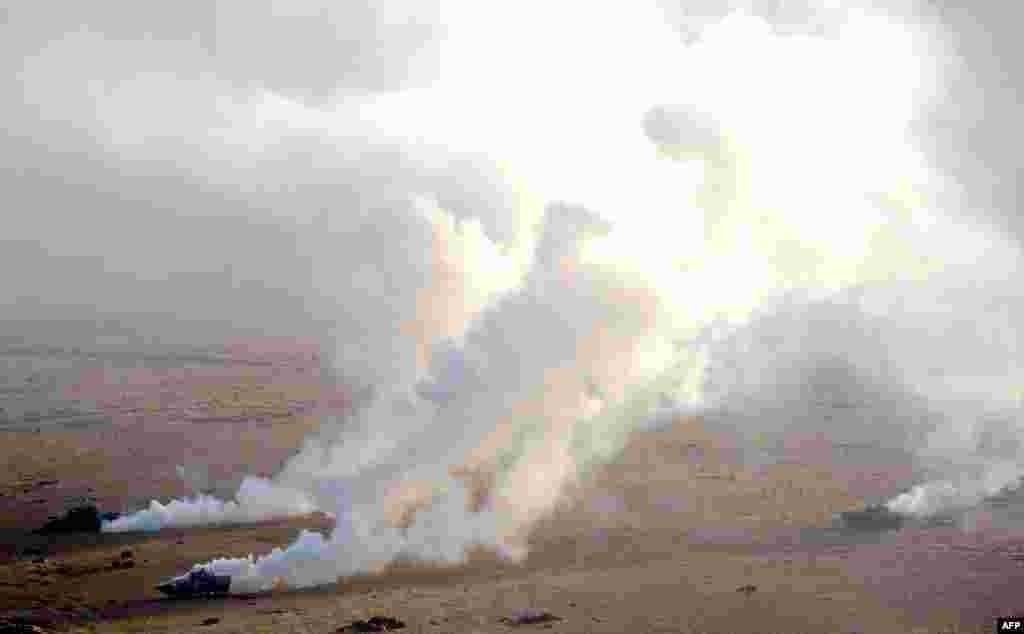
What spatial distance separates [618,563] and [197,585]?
2152cm

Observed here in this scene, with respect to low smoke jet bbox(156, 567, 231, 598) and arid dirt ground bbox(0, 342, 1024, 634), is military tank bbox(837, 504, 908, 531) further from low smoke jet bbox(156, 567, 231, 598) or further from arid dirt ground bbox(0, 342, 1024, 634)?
low smoke jet bbox(156, 567, 231, 598)

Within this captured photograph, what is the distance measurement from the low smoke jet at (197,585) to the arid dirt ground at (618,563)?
2.84ft

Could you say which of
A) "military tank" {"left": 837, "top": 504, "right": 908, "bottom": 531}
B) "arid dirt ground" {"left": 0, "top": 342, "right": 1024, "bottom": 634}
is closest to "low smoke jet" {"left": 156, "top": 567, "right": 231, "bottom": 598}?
"arid dirt ground" {"left": 0, "top": 342, "right": 1024, "bottom": 634}

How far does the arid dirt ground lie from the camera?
42.4 m

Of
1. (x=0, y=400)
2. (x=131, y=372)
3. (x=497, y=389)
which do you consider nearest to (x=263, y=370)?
(x=131, y=372)

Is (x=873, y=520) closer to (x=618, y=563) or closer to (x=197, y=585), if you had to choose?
(x=618, y=563)

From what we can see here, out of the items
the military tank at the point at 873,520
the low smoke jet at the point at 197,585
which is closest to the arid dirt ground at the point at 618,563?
the low smoke jet at the point at 197,585

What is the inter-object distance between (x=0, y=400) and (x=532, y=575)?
3662 inches

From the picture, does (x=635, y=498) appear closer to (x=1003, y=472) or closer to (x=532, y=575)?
(x=532, y=575)

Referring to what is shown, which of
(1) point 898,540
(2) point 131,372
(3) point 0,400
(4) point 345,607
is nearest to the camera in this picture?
(4) point 345,607

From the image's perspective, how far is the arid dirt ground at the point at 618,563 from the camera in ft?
139

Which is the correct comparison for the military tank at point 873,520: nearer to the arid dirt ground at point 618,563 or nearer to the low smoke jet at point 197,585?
the arid dirt ground at point 618,563

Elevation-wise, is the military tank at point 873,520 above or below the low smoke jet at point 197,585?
above

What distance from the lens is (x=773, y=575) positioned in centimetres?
4822
